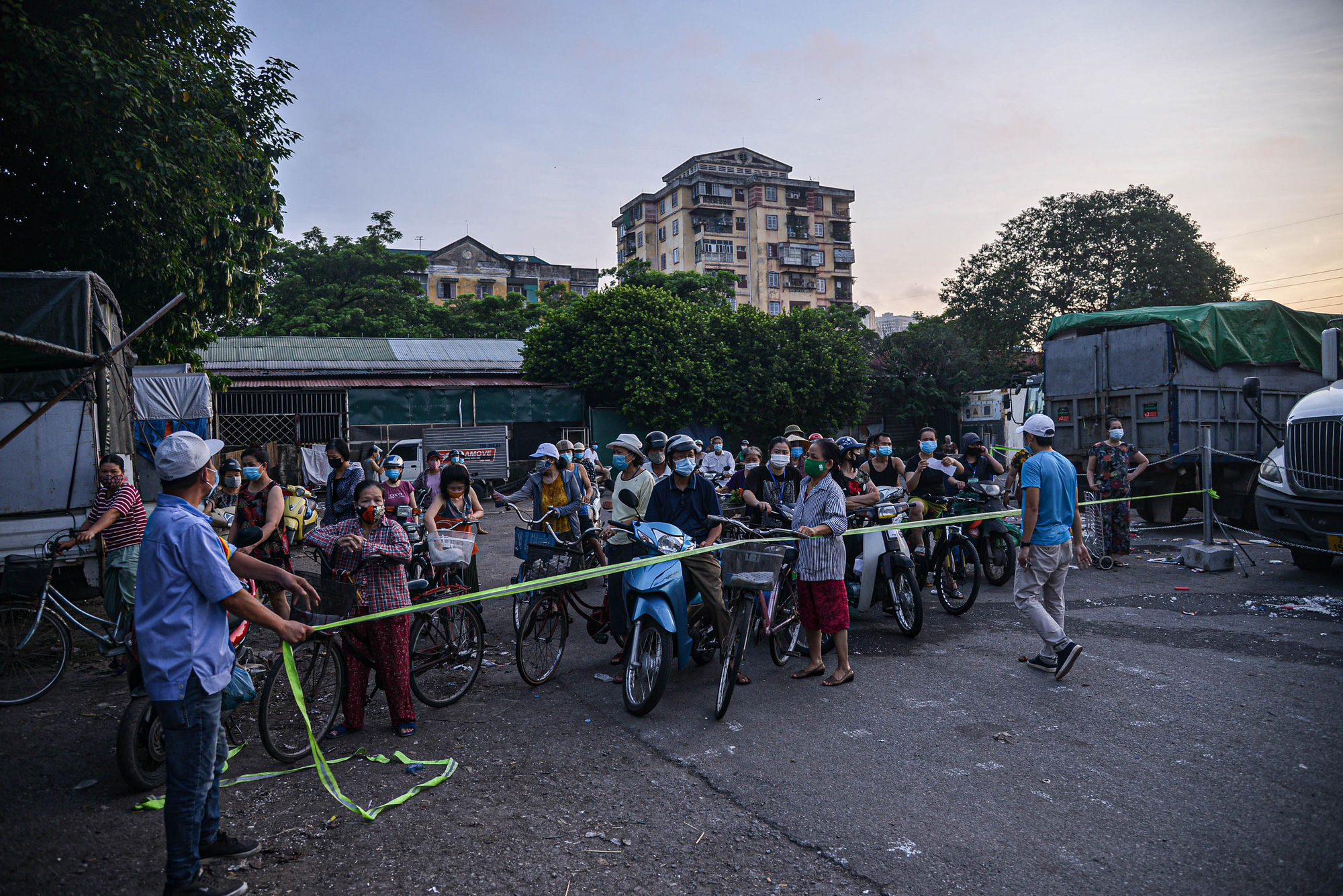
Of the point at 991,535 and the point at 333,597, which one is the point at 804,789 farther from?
the point at 991,535

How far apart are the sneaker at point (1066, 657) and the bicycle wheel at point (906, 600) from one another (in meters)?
1.30

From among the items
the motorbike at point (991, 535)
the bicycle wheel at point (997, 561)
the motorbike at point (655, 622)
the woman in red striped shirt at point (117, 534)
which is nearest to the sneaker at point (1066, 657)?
the motorbike at point (655, 622)

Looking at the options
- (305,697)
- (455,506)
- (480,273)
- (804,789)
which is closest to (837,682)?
(804,789)

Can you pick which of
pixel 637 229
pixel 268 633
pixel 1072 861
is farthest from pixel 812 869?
pixel 637 229

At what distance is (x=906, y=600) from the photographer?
6.86 metres

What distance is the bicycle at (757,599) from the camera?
5121 mm

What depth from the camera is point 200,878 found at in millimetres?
3152

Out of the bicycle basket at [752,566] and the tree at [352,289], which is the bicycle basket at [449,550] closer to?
the bicycle basket at [752,566]

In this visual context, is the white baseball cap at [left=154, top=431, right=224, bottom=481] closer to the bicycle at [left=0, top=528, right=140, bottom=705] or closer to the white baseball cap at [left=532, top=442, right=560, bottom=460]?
the bicycle at [left=0, top=528, right=140, bottom=705]

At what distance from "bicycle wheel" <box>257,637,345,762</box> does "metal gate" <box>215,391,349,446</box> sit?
21.4m

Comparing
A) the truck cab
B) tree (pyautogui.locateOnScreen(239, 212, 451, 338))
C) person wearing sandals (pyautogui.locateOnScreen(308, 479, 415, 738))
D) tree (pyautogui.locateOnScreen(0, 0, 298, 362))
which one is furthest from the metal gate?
the truck cab

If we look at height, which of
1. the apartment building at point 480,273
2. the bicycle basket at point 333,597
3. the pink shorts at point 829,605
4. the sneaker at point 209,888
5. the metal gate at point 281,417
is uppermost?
the apartment building at point 480,273

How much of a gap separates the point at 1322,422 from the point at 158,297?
532 inches

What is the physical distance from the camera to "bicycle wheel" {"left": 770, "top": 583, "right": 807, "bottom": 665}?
20.0 feet
